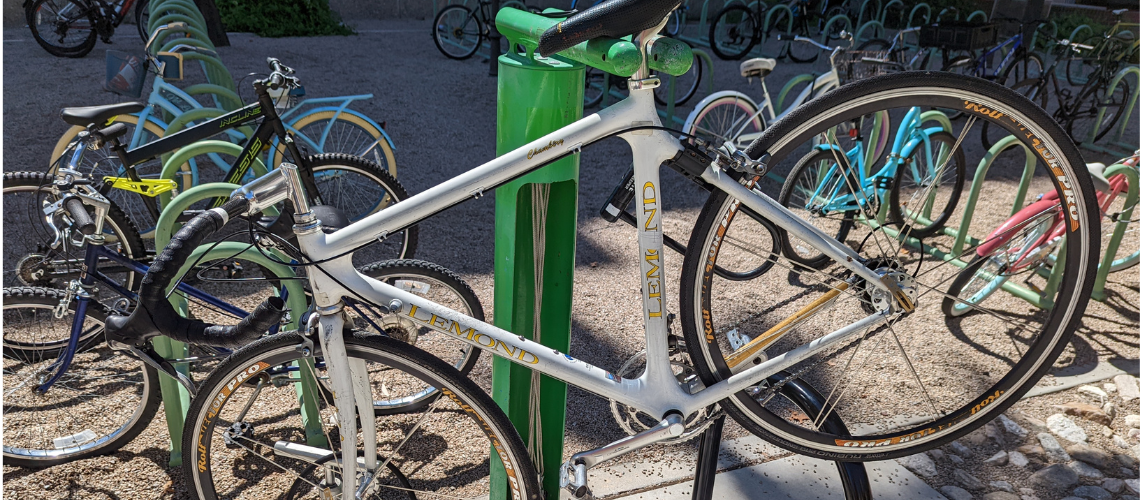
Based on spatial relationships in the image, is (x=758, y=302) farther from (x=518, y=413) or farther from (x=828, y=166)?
(x=518, y=413)

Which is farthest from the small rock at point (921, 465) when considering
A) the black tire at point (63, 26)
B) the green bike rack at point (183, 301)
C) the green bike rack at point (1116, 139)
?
the black tire at point (63, 26)

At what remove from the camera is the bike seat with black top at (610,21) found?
4.81 ft

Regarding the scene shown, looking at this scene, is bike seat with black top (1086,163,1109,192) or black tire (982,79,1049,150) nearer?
bike seat with black top (1086,163,1109,192)

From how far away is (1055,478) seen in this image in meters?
2.74

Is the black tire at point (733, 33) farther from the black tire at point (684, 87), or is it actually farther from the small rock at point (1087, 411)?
the small rock at point (1087, 411)

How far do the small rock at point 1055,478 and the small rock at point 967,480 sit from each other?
0.66 ft

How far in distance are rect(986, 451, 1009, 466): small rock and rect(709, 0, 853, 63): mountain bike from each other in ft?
30.5

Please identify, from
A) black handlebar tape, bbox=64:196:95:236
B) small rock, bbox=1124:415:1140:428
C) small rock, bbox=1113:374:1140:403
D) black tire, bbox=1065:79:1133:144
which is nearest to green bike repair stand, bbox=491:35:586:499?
black handlebar tape, bbox=64:196:95:236

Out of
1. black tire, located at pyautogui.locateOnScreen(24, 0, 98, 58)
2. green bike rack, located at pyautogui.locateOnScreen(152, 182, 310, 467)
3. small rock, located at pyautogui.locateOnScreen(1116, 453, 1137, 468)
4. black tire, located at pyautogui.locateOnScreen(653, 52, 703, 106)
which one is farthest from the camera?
black tire, located at pyautogui.locateOnScreen(24, 0, 98, 58)

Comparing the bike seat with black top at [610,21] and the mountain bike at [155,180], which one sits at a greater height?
the bike seat with black top at [610,21]

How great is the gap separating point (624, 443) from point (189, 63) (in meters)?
8.19

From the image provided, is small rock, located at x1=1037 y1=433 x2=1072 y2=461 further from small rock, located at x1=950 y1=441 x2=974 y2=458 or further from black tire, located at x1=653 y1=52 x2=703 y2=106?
black tire, located at x1=653 y1=52 x2=703 y2=106

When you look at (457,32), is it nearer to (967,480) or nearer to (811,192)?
(811,192)

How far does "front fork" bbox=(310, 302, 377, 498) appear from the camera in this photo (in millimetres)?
1625
